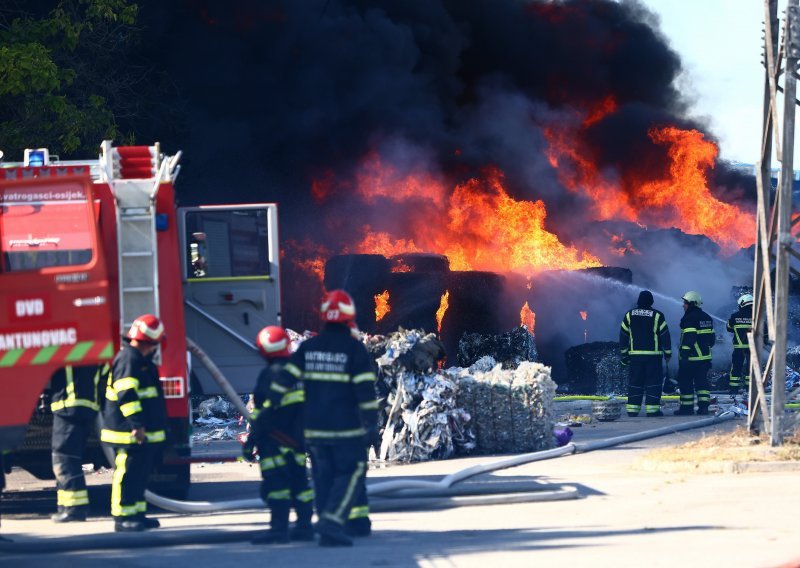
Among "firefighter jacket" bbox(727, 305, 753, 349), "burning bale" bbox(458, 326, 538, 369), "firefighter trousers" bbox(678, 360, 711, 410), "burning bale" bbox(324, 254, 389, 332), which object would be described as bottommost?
"firefighter trousers" bbox(678, 360, 711, 410)

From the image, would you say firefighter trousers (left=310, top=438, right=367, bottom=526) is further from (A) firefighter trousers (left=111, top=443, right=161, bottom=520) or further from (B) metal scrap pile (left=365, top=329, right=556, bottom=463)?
(B) metal scrap pile (left=365, top=329, right=556, bottom=463)

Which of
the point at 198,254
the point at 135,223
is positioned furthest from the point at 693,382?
the point at 135,223

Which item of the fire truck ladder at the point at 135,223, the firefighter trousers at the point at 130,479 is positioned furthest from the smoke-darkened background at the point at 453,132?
the firefighter trousers at the point at 130,479

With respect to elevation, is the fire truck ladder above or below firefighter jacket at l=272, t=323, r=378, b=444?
above

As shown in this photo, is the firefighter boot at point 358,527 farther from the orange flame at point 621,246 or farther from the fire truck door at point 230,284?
the orange flame at point 621,246

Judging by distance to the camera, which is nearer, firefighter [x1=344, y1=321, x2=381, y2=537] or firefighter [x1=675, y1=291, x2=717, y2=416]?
firefighter [x1=344, y1=321, x2=381, y2=537]

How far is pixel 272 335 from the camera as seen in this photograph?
867 centimetres

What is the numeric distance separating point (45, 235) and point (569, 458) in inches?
237

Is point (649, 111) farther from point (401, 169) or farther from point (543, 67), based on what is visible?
point (401, 169)

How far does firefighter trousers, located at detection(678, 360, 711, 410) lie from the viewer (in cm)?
1780

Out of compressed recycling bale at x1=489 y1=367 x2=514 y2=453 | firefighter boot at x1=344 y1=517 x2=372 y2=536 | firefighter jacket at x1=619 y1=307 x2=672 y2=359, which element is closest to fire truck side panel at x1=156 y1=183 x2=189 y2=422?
firefighter boot at x1=344 y1=517 x2=372 y2=536

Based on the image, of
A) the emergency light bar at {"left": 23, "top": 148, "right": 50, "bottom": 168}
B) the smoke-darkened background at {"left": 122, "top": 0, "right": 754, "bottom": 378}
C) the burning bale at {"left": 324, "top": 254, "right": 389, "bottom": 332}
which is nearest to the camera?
the emergency light bar at {"left": 23, "top": 148, "right": 50, "bottom": 168}

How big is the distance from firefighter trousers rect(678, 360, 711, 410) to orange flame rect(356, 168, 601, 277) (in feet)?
33.6

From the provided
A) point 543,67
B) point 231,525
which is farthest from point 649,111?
point 231,525
